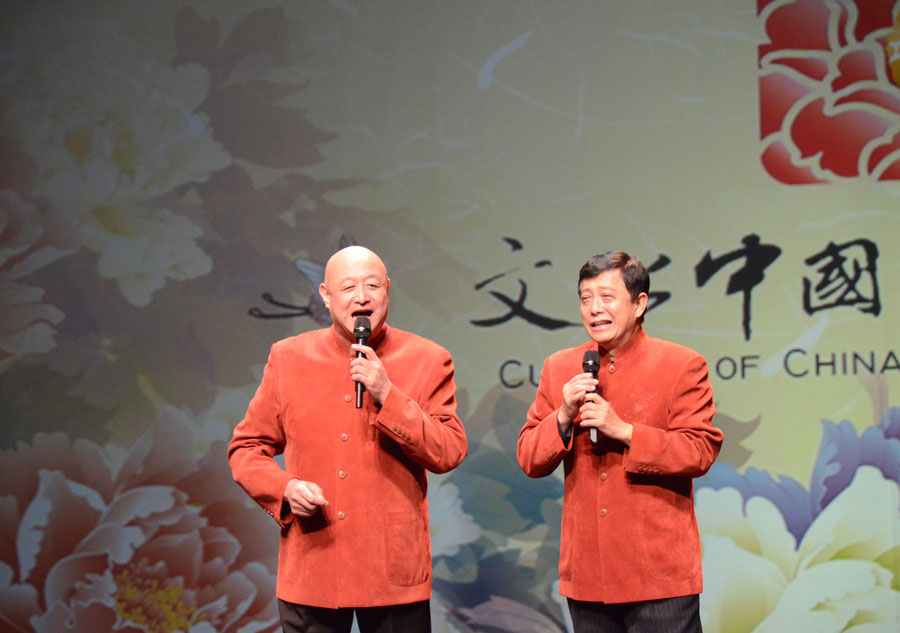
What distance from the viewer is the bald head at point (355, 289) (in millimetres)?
2309

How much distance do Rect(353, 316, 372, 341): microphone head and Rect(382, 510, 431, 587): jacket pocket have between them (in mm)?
427

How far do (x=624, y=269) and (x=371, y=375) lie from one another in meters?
0.70

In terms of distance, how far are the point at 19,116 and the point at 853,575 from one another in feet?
12.6

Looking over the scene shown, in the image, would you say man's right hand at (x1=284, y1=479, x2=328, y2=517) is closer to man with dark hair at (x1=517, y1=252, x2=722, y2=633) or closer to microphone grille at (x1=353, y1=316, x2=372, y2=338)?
microphone grille at (x1=353, y1=316, x2=372, y2=338)

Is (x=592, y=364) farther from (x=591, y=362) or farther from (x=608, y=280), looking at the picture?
(x=608, y=280)

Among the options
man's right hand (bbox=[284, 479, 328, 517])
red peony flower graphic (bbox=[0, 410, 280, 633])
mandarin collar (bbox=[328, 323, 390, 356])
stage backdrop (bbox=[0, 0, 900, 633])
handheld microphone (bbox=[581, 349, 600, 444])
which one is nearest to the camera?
man's right hand (bbox=[284, 479, 328, 517])

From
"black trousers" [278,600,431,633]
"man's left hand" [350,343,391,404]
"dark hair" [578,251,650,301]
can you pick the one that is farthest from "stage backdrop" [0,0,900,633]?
"man's left hand" [350,343,391,404]

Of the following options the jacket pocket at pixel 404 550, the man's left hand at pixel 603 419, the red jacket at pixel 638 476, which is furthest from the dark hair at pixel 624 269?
the jacket pocket at pixel 404 550

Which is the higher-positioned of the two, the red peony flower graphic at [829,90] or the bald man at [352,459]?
the red peony flower graphic at [829,90]

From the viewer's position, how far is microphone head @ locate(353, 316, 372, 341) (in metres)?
2.22

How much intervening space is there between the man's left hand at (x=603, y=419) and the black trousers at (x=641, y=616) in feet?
1.32

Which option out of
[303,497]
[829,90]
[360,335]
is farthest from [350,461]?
[829,90]

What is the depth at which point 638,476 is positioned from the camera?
227 centimetres

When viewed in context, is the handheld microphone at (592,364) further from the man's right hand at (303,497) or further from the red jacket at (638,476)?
the man's right hand at (303,497)
